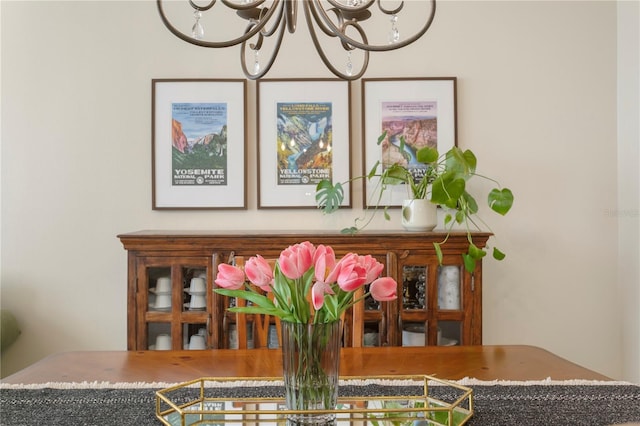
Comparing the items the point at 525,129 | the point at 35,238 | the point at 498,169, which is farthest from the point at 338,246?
the point at 35,238

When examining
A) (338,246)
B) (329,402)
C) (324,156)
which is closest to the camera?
(329,402)

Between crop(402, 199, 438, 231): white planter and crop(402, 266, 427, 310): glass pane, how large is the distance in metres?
0.20

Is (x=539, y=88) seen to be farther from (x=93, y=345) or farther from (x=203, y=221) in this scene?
(x=93, y=345)

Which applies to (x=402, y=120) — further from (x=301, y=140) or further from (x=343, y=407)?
(x=343, y=407)

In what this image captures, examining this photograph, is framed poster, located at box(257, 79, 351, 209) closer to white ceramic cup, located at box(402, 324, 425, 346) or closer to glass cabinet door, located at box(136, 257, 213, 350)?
glass cabinet door, located at box(136, 257, 213, 350)

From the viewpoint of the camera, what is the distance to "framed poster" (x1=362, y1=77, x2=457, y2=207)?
277cm

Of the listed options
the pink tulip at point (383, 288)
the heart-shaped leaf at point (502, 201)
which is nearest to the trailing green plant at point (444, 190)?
the heart-shaped leaf at point (502, 201)

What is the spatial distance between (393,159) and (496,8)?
0.97m

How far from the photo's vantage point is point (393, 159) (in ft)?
9.10

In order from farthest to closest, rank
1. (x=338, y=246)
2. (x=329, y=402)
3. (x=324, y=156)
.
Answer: (x=324, y=156)
(x=338, y=246)
(x=329, y=402)

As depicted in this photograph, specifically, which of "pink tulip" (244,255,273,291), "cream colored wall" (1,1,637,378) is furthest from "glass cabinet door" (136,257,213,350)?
"pink tulip" (244,255,273,291)

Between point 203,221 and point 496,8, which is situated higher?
point 496,8

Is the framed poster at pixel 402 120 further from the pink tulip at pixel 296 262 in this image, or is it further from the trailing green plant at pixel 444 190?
the pink tulip at pixel 296 262

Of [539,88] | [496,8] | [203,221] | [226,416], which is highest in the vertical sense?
[496,8]
